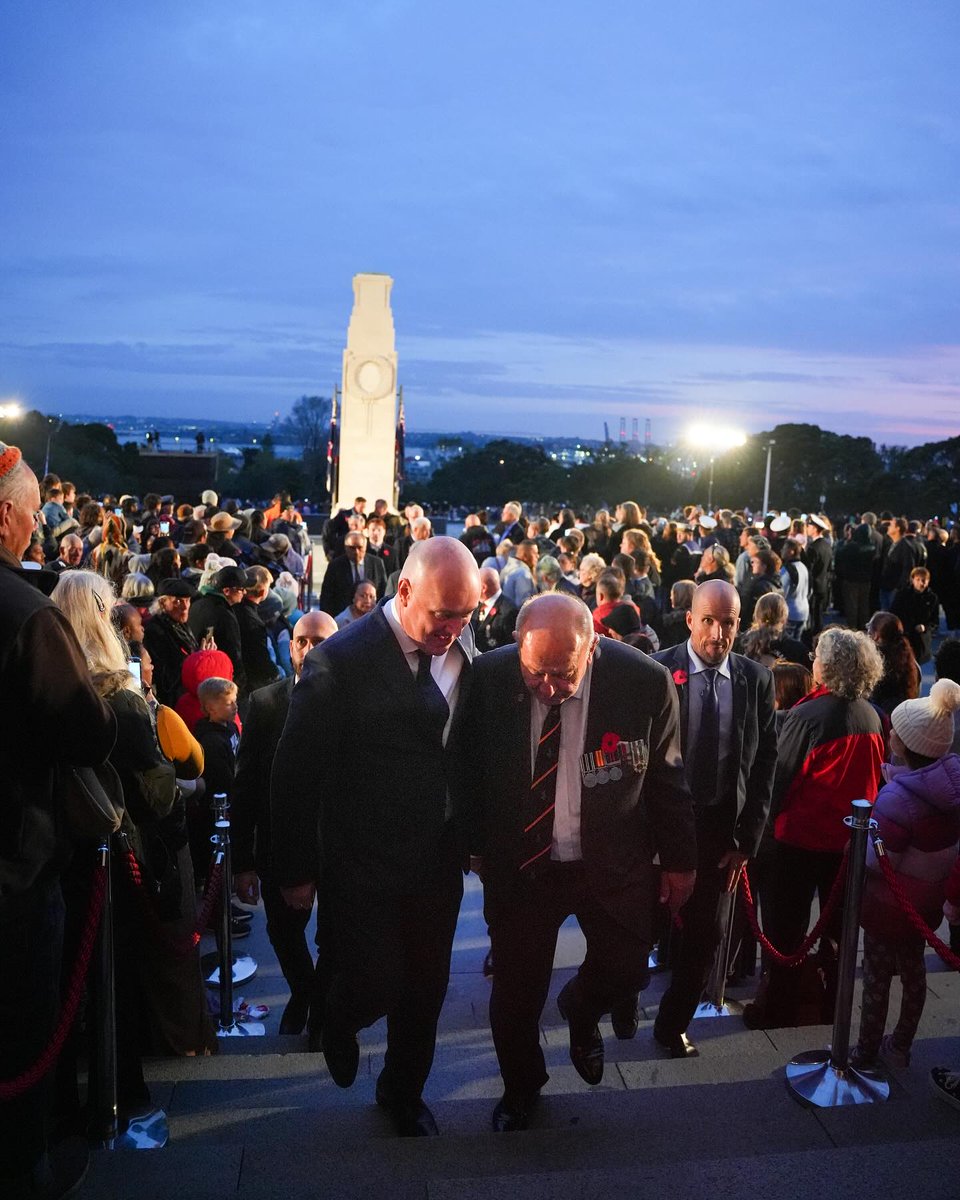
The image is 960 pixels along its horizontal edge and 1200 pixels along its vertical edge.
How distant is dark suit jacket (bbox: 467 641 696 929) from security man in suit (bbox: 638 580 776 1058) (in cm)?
73

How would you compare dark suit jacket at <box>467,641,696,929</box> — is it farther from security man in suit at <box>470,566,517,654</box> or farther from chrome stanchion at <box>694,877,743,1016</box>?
security man in suit at <box>470,566,517,654</box>

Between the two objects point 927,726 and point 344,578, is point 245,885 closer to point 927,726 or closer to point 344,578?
point 927,726

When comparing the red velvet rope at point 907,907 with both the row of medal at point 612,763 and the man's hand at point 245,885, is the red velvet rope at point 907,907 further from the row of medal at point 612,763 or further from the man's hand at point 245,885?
the man's hand at point 245,885

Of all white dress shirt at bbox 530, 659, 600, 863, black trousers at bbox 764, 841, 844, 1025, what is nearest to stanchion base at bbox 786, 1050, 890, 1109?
black trousers at bbox 764, 841, 844, 1025

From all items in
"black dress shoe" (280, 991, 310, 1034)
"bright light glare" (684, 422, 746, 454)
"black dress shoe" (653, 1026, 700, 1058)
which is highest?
"bright light glare" (684, 422, 746, 454)

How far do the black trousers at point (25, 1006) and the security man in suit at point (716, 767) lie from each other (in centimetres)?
243

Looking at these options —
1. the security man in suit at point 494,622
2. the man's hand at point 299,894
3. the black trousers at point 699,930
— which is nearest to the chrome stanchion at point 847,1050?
the black trousers at point 699,930

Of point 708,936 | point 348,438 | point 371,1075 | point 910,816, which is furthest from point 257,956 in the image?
point 348,438

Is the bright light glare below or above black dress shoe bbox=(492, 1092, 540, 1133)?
above

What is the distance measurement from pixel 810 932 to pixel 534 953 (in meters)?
1.52

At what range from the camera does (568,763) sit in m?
3.76

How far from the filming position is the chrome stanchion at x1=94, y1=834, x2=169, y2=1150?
3.50 m

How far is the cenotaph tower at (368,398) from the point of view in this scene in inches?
1048

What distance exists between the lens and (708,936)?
179 inches
